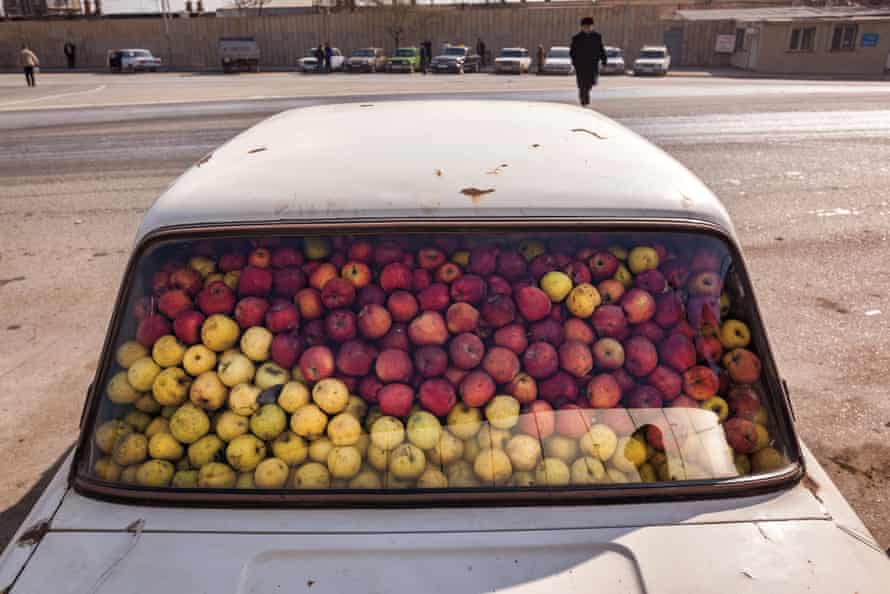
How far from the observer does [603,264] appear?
2.36 meters

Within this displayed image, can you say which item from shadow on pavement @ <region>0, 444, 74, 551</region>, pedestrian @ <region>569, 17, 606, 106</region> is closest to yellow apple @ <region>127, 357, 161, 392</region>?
shadow on pavement @ <region>0, 444, 74, 551</region>

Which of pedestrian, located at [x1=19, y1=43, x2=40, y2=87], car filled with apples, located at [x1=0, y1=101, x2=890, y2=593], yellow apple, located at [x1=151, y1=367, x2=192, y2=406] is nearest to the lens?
car filled with apples, located at [x1=0, y1=101, x2=890, y2=593]

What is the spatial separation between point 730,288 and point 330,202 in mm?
1348

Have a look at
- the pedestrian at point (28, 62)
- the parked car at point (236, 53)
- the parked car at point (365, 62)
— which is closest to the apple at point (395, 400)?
the pedestrian at point (28, 62)

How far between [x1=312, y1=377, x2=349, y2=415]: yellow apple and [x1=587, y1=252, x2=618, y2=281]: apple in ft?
3.12

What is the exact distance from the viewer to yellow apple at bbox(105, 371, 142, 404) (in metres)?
2.12

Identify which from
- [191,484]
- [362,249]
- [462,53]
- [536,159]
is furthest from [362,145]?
[462,53]

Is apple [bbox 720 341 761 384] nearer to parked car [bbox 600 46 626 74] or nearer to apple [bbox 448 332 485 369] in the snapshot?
apple [bbox 448 332 485 369]

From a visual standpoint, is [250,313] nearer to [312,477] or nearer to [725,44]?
[312,477]

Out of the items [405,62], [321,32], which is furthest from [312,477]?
[321,32]

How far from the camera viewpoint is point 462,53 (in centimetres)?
3656

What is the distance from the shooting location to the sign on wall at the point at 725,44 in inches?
1644

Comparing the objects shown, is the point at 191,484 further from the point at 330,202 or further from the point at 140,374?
the point at 330,202

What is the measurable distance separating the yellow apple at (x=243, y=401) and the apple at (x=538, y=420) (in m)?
0.87
